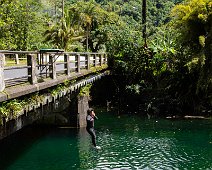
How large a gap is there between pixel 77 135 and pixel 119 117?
6793 millimetres

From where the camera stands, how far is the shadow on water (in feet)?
51.1

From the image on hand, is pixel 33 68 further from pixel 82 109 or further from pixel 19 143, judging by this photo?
pixel 82 109

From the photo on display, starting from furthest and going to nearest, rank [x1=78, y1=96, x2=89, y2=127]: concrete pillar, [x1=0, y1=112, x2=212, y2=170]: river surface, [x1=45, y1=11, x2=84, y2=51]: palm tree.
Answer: [x1=45, y1=11, x2=84, y2=51]: palm tree
[x1=78, y1=96, x2=89, y2=127]: concrete pillar
[x1=0, y1=112, x2=212, y2=170]: river surface

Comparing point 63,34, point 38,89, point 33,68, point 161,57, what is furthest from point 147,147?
point 63,34

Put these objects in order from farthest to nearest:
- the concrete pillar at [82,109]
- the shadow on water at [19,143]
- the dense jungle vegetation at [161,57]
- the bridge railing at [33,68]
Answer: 1. the dense jungle vegetation at [161,57]
2. the concrete pillar at [82,109]
3. the shadow on water at [19,143]
4. the bridge railing at [33,68]

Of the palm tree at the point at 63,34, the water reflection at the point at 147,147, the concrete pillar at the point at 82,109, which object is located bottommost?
the water reflection at the point at 147,147

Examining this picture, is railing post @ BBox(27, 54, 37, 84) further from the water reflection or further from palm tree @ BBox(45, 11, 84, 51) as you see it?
palm tree @ BBox(45, 11, 84, 51)

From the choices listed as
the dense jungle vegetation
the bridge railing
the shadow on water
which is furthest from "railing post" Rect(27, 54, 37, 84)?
the dense jungle vegetation

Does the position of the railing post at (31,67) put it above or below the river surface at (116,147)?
above

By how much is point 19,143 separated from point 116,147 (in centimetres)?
496

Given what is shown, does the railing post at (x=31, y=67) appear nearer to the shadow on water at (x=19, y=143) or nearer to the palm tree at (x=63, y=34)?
the shadow on water at (x=19, y=143)

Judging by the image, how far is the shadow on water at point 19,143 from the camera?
51.1 ft

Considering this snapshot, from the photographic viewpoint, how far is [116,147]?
17484mm

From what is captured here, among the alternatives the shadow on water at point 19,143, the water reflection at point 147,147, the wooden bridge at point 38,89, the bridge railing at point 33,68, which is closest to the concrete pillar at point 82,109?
the wooden bridge at point 38,89
